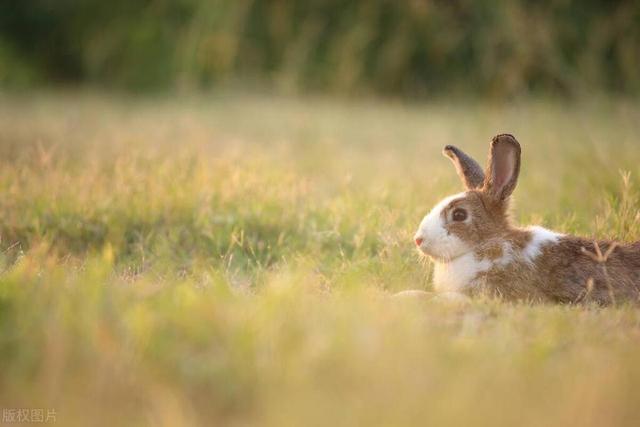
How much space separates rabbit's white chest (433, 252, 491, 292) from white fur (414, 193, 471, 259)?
0.04 m

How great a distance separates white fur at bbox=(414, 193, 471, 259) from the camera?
400 cm

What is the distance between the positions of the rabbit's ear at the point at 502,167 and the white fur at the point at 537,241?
0.76ft

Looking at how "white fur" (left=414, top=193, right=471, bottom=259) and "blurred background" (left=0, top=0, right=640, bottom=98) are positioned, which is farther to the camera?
"blurred background" (left=0, top=0, right=640, bottom=98)

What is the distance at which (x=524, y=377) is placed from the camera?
258cm

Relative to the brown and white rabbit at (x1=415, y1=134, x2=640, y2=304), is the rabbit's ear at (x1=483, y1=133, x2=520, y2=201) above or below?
above

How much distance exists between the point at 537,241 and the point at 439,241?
47 centimetres

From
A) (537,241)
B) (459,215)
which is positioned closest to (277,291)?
(459,215)

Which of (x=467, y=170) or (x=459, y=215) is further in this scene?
(x=467, y=170)

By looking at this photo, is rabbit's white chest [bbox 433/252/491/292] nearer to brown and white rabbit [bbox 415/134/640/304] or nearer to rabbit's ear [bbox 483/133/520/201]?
brown and white rabbit [bbox 415/134/640/304]

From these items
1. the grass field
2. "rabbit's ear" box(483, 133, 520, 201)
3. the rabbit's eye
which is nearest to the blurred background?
the grass field

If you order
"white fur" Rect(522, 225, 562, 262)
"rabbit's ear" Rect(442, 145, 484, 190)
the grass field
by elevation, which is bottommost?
the grass field

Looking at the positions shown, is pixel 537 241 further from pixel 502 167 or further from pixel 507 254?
pixel 502 167

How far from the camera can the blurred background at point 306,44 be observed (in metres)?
11.8

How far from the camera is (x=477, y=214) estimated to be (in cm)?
407
